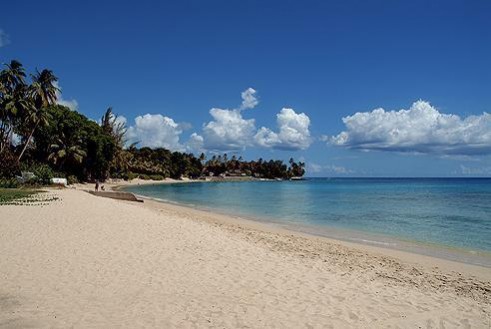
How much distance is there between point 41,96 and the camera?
48.7 m

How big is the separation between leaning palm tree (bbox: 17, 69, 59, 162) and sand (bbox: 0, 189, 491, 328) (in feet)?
122

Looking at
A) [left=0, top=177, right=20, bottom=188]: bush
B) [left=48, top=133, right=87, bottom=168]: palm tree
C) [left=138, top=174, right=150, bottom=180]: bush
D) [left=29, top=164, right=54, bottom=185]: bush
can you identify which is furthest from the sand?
[left=138, top=174, right=150, bottom=180]: bush

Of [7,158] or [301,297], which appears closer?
[301,297]

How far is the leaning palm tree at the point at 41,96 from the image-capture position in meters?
45.6

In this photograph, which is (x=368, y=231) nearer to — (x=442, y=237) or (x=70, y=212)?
(x=442, y=237)

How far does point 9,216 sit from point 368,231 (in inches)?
681

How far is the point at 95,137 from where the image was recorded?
Result: 60031mm

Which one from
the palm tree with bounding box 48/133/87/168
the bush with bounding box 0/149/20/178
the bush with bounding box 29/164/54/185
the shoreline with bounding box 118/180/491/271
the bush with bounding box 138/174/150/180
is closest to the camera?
the shoreline with bounding box 118/180/491/271

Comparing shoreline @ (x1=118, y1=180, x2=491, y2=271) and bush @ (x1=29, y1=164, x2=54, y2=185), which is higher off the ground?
bush @ (x1=29, y1=164, x2=54, y2=185)

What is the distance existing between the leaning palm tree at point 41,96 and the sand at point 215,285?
122ft

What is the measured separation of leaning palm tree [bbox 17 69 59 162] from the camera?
45562 mm

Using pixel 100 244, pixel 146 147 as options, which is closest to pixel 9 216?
pixel 100 244

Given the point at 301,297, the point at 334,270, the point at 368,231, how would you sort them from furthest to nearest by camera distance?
1. the point at 368,231
2. the point at 334,270
3. the point at 301,297

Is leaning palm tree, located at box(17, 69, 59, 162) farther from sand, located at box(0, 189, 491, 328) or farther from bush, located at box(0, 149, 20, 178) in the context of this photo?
sand, located at box(0, 189, 491, 328)
